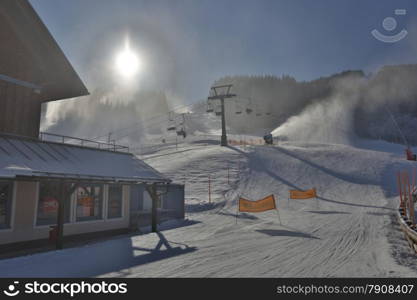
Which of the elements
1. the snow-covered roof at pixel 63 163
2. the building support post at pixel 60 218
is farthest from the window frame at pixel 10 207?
the building support post at pixel 60 218

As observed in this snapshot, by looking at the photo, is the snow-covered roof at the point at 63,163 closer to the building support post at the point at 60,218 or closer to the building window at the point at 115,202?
the building support post at the point at 60,218

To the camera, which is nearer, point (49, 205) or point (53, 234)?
point (53, 234)

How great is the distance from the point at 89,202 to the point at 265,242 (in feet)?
29.7

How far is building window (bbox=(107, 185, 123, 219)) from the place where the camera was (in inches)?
632

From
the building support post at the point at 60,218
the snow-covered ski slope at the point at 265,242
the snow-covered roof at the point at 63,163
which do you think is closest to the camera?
the snow-covered ski slope at the point at 265,242

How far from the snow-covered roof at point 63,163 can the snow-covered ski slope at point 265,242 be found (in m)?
2.89

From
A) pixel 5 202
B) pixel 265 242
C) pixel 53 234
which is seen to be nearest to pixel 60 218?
pixel 53 234

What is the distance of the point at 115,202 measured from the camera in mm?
16453

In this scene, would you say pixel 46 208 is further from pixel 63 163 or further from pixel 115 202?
pixel 115 202

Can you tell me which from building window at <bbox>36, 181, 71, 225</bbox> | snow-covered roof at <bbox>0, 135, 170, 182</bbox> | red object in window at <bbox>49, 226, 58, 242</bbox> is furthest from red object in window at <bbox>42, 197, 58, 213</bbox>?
snow-covered roof at <bbox>0, 135, 170, 182</bbox>

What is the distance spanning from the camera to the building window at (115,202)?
16.1m

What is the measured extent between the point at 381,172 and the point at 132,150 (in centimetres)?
4749

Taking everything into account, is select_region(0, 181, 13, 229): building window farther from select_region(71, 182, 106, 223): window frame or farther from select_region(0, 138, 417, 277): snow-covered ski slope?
select_region(71, 182, 106, 223): window frame

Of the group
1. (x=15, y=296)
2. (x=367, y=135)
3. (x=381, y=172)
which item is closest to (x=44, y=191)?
(x=15, y=296)
